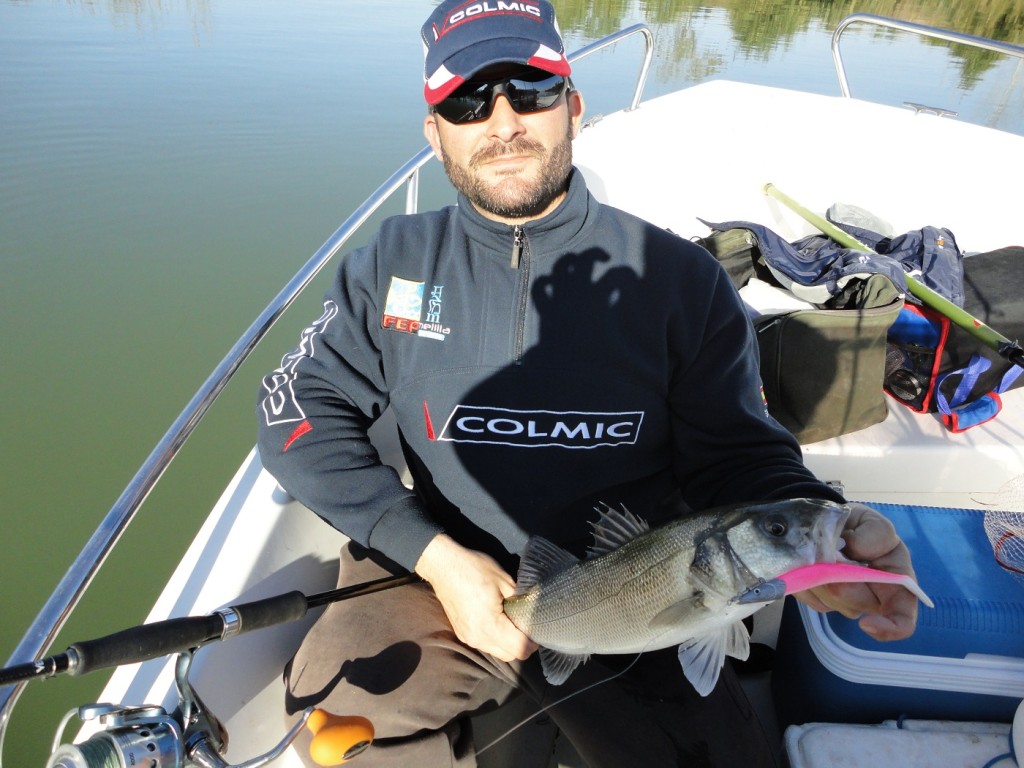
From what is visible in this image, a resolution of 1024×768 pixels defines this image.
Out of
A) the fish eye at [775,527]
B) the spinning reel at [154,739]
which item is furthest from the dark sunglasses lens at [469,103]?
the spinning reel at [154,739]

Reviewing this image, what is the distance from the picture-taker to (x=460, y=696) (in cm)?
184

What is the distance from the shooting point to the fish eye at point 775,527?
1378 millimetres

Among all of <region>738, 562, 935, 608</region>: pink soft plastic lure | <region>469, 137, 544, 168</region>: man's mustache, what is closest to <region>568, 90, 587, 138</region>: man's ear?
<region>469, 137, 544, 168</region>: man's mustache

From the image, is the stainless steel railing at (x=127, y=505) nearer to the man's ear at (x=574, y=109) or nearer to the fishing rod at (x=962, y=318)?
the man's ear at (x=574, y=109)

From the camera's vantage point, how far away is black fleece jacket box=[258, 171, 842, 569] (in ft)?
6.07

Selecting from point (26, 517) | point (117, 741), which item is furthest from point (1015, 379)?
point (26, 517)

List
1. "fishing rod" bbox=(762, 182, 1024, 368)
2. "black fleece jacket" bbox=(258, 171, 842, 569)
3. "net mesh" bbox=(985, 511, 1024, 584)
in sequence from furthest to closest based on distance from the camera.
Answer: "fishing rod" bbox=(762, 182, 1024, 368) → "net mesh" bbox=(985, 511, 1024, 584) → "black fleece jacket" bbox=(258, 171, 842, 569)

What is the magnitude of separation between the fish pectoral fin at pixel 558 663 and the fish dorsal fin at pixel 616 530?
0.88 ft

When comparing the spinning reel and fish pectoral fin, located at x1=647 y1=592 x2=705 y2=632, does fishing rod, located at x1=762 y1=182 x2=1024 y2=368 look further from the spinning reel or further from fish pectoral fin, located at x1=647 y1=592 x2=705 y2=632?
the spinning reel

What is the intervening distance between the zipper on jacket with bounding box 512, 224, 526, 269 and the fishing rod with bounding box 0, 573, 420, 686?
1.03 meters

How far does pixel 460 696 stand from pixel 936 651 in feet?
4.23

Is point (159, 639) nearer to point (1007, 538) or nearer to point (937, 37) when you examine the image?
point (1007, 538)

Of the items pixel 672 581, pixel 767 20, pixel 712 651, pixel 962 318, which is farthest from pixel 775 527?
pixel 767 20

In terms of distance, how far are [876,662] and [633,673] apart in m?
0.66
